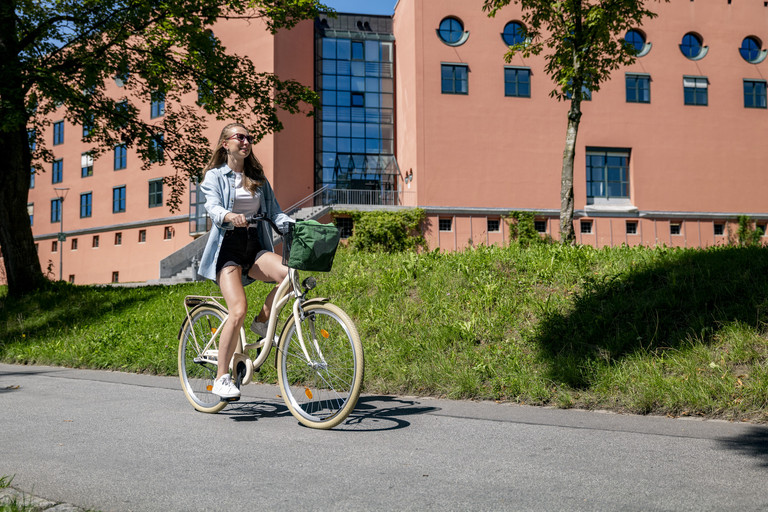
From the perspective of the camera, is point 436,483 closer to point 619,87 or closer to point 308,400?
point 308,400

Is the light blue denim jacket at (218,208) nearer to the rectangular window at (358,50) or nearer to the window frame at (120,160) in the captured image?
the rectangular window at (358,50)

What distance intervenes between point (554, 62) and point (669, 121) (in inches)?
935

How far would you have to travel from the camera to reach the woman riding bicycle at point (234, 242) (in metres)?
4.43

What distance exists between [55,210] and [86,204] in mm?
4696

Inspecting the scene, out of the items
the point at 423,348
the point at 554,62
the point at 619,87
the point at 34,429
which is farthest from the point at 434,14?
the point at 34,429

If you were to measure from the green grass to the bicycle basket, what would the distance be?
6.37 feet

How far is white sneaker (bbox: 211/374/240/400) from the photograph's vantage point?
14.4ft

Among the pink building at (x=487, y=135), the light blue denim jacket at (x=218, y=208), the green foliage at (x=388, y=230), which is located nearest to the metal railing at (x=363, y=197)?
the pink building at (x=487, y=135)

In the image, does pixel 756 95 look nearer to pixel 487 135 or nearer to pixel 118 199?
pixel 487 135

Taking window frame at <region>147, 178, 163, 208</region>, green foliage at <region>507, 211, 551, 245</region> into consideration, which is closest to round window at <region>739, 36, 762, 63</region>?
green foliage at <region>507, 211, 551, 245</region>

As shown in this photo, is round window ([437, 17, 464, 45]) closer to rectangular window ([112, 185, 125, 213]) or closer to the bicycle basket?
rectangular window ([112, 185, 125, 213])

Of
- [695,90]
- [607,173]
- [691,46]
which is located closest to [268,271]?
[607,173]

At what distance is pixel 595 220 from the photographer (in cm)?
3525

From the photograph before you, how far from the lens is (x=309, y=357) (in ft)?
13.6
